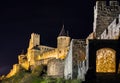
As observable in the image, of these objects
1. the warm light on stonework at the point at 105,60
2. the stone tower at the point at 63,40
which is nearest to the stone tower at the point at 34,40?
→ the stone tower at the point at 63,40

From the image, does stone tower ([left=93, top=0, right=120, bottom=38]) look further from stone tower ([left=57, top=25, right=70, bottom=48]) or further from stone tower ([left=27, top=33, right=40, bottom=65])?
stone tower ([left=27, top=33, right=40, bottom=65])

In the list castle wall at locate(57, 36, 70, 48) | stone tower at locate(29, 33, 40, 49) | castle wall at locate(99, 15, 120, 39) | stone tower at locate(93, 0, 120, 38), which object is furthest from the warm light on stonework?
stone tower at locate(29, 33, 40, 49)

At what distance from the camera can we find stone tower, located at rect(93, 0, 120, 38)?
48.2 m

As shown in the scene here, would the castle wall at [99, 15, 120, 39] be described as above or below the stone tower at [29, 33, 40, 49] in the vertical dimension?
below

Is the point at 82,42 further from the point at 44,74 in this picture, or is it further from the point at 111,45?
the point at 44,74

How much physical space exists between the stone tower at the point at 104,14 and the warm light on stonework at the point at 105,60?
1091cm

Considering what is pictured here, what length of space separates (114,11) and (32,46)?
6245 cm

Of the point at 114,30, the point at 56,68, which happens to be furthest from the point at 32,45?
the point at 114,30

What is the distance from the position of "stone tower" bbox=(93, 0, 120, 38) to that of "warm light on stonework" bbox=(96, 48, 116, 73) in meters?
10.9

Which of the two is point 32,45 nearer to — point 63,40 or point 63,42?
point 63,40

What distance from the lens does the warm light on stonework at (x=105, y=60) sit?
36.9 metres

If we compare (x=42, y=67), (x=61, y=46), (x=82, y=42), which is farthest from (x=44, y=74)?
(x=82, y=42)

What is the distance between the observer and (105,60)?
3769 cm

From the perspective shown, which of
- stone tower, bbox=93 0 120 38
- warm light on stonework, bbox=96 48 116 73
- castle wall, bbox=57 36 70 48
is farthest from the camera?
castle wall, bbox=57 36 70 48
